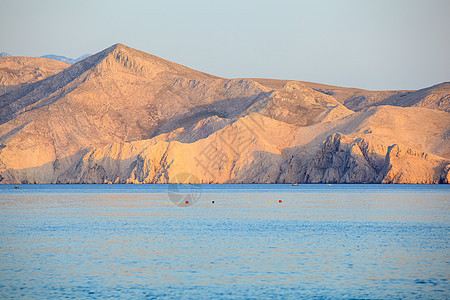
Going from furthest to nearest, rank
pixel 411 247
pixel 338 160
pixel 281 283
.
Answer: pixel 338 160 < pixel 411 247 < pixel 281 283

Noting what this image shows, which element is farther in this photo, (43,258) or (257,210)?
(257,210)

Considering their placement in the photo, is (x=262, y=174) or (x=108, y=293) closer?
(x=108, y=293)

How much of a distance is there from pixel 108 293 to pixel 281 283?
818 cm

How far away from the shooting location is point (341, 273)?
104 ft


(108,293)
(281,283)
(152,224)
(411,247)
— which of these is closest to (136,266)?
(108,293)

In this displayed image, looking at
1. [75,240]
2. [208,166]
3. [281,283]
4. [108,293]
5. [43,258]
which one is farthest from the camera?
[208,166]

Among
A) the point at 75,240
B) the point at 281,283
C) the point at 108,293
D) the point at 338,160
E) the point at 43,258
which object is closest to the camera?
the point at 108,293

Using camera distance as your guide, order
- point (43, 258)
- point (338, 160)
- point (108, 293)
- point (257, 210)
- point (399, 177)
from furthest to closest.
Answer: point (338, 160)
point (399, 177)
point (257, 210)
point (43, 258)
point (108, 293)

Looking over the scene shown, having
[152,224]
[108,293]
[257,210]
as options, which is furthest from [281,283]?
[257,210]

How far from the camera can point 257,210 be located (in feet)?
254

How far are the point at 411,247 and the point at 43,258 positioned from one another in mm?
23686

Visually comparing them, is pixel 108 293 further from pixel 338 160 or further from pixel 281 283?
pixel 338 160

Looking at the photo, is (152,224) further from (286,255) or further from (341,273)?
(341,273)

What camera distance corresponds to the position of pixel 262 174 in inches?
7638
